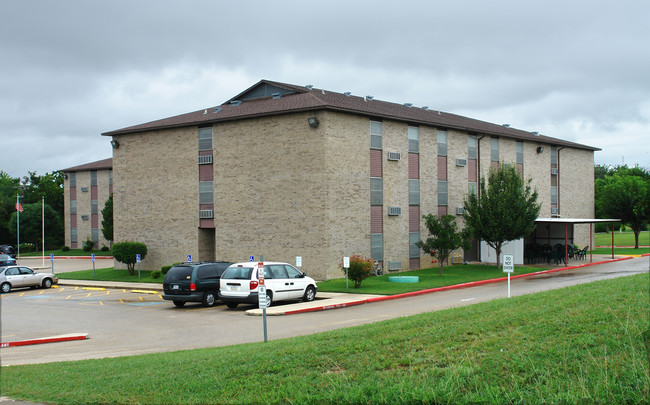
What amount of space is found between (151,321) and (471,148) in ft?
92.7

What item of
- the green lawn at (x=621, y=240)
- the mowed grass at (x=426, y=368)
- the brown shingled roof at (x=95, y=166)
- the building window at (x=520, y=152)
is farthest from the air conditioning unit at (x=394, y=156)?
the green lawn at (x=621, y=240)

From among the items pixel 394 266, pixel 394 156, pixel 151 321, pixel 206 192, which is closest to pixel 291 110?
pixel 394 156

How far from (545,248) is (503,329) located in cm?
3609

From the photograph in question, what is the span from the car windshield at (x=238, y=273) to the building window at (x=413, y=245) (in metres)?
16.3

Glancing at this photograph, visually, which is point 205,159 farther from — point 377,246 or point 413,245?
point 413,245

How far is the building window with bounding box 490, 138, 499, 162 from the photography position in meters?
43.7

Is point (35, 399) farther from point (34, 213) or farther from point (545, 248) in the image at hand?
point (34, 213)

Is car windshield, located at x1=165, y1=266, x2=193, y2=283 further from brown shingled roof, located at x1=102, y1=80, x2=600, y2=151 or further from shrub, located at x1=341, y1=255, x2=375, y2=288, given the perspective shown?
brown shingled roof, located at x1=102, y1=80, x2=600, y2=151

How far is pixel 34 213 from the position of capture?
79.9 metres

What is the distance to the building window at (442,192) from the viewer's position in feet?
128

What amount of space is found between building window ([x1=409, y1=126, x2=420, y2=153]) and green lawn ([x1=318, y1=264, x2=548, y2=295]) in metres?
7.47

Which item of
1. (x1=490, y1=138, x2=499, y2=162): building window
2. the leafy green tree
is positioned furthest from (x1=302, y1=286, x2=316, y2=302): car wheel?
the leafy green tree

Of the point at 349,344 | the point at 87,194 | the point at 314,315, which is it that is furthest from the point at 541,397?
the point at 87,194

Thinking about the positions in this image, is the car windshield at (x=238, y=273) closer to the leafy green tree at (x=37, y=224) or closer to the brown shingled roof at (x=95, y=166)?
the brown shingled roof at (x=95, y=166)
